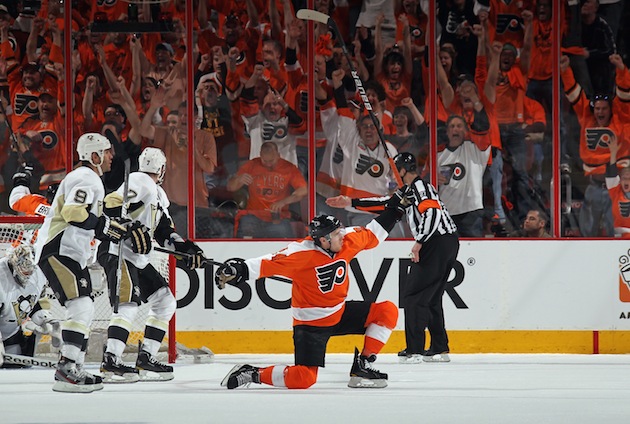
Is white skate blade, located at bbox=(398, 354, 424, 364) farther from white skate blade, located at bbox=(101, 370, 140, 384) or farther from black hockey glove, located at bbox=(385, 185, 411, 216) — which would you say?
white skate blade, located at bbox=(101, 370, 140, 384)

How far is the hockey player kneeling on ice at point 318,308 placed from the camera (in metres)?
5.75

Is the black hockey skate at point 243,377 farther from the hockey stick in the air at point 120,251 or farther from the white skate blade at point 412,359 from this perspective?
the white skate blade at point 412,359

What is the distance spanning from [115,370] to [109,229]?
82 cm

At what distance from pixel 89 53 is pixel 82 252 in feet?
12.0

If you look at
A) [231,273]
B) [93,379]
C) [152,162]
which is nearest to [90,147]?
[152,162]

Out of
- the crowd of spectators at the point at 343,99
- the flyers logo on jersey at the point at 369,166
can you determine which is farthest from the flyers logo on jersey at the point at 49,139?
the flyers logo on jersey at the point at 369,166

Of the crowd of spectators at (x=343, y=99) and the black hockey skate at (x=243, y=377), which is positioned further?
the crowd of spectators at (x=343, y=99)

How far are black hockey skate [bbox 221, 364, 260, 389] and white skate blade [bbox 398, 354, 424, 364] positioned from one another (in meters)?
1.74

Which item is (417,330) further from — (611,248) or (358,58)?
(358,58)

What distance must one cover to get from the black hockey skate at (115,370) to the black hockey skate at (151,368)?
0.14 metres

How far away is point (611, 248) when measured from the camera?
801cm

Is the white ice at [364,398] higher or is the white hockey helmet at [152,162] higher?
the white hockey helmet at [152,162]

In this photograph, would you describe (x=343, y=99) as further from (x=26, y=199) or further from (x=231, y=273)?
(x=231, y=273)

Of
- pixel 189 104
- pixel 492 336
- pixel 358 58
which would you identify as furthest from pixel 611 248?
pixel 189 104
